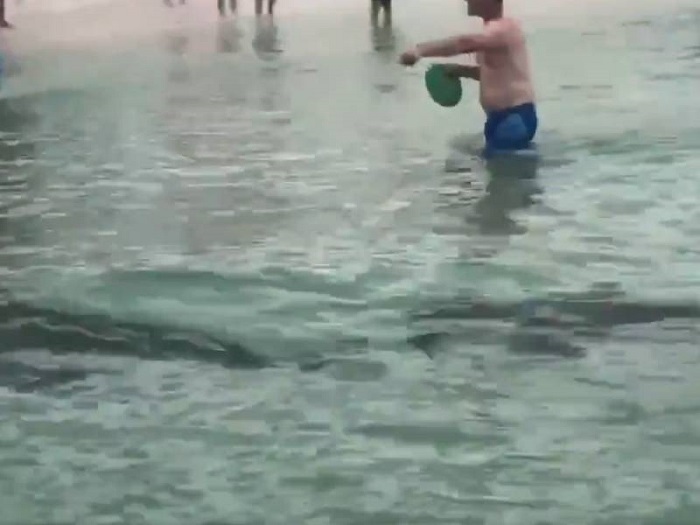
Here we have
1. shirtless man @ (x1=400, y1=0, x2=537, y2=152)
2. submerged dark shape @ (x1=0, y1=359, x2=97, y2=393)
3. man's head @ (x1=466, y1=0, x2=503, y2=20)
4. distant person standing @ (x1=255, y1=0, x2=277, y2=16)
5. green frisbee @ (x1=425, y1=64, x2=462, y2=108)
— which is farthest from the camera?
distant person standing @ (x1=255, y1=0, x2=277, y2=16)

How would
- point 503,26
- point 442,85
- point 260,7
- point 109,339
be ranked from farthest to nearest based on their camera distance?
point 260,7 < point 442,85 < point 503,26 < point 109,339

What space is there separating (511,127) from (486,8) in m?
0.50

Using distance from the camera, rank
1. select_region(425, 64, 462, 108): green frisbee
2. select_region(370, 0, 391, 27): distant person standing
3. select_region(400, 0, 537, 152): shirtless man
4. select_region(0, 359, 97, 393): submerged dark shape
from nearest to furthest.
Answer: select_region(0, 359, 97, 393): submerged dark shape → select_region(400, 0, 537, 152): shirtless man → select_region(425, 64, 462, 108): green frisbee → select_region(370, 0, 391, 27): distant person standing

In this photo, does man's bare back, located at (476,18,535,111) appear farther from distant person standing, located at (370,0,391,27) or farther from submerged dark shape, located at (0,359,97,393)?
distant person standing, located at (370,0,391,27)

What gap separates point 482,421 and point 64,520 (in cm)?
84

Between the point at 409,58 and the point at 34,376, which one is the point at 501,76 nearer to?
the point at 409,58

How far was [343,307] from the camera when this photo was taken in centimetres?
350

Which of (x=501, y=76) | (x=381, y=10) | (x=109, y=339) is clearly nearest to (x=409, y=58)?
(x=501, y=76)

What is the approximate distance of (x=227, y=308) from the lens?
3529 mm

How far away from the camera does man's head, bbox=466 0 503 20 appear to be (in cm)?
572

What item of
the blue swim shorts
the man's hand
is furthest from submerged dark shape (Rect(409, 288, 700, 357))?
the blue swim shorts

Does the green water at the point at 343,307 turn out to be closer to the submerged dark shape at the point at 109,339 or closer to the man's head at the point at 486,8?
the submerged dark shape at the point at 109,339

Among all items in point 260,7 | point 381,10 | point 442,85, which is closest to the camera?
point 442,85

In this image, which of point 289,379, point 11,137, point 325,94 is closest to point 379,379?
point 289,379
